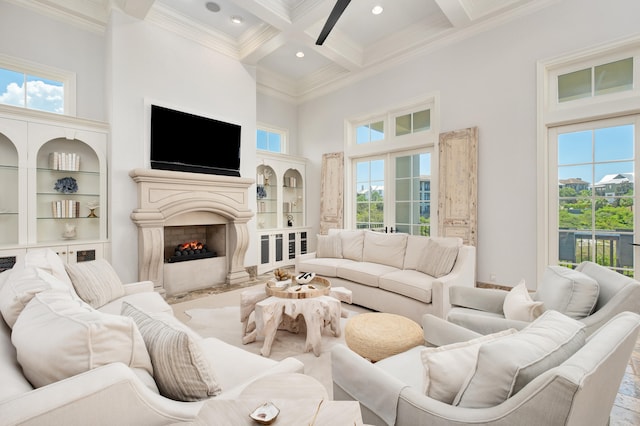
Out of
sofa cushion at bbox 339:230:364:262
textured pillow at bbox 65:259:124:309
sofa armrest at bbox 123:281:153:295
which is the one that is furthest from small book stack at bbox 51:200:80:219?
sofa cushion at bbox 339:230:364:262

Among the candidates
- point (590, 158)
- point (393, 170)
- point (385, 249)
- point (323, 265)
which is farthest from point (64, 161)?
point (590, 158)

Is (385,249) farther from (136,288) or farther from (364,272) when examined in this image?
(136,288)

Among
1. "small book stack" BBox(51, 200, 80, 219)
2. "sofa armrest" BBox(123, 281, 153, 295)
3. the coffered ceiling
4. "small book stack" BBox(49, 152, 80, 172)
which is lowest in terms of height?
"sofa armrest" BBox(123, 281, 153, 295)

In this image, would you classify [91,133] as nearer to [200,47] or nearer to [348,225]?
[200,47]

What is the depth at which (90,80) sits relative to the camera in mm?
4008

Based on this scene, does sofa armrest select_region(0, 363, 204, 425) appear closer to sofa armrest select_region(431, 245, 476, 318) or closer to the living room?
sofa armrest select_region(431, 245, 476, 318)

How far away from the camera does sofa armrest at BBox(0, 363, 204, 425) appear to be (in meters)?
0.72

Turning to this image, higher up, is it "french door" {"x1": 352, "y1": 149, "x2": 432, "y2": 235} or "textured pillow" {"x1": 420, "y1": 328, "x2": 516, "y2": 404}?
"french door" {"x1": 352, "y1": 149, "x2": 432, "y2": 235}

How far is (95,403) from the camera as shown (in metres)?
Result: 0.79

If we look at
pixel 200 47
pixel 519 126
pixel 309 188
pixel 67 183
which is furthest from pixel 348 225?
pixel 67 183

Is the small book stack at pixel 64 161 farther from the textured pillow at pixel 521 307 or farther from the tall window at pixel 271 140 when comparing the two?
the textured pillow at pixel 521 307

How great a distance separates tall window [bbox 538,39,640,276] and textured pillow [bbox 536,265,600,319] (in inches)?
90.0

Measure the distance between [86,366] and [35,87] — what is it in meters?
4.52

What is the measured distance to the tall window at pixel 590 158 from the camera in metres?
3.17
